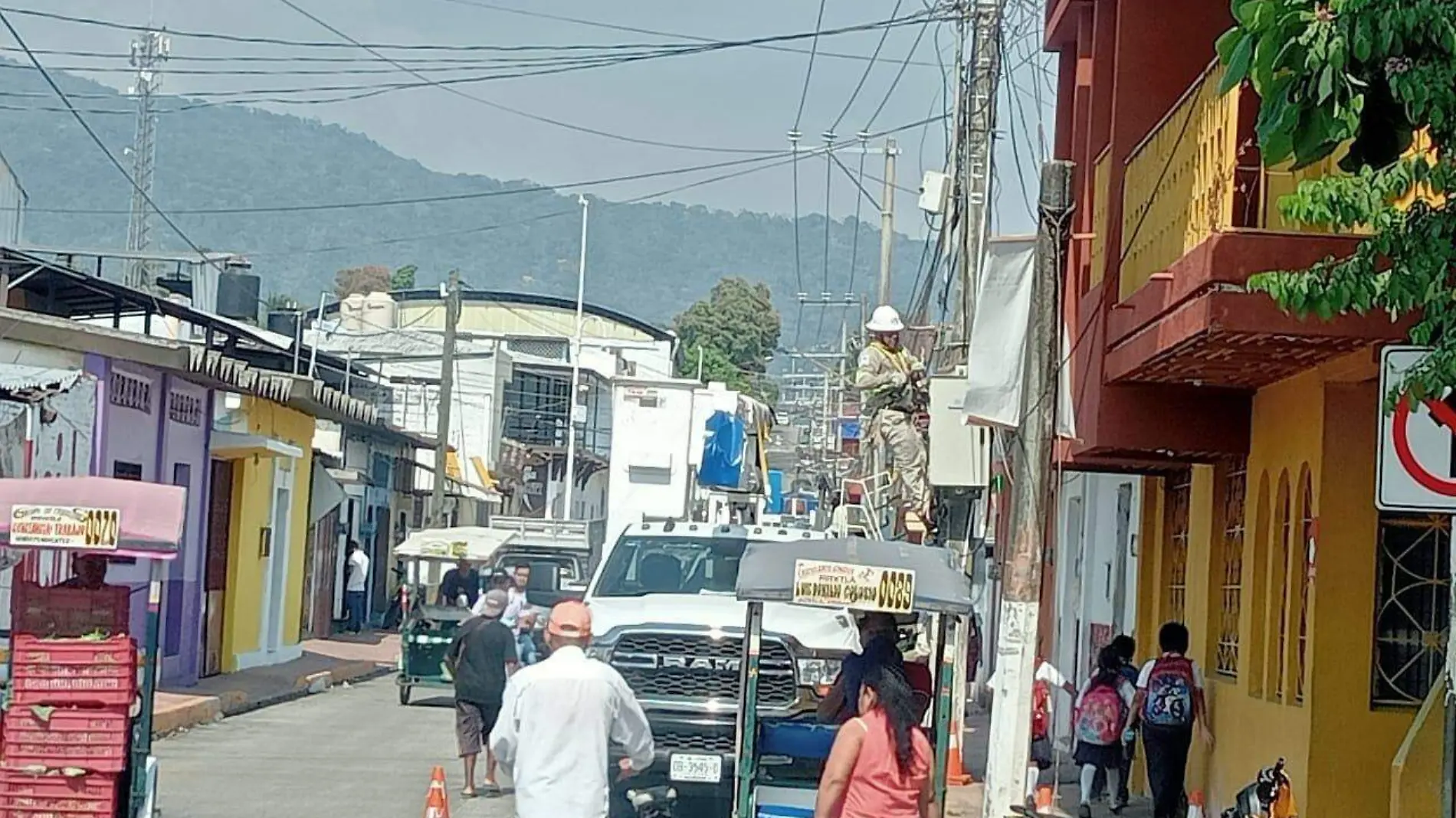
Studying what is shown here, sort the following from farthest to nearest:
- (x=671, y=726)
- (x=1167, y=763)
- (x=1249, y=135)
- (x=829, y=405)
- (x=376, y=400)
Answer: (x=829, y=405) → (x=376, y=400) → (x=1167, y=763) → (x=671, y=726) → (x=1249, y=135)

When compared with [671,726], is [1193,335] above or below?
above

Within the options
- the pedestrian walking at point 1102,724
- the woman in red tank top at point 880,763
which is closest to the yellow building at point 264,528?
the pedestrian walking at point 1102,724

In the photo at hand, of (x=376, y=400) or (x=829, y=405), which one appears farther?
(x=829, y=405)

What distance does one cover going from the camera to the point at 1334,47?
20.6 ft

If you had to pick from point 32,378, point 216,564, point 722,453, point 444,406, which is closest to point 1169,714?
point 32,378

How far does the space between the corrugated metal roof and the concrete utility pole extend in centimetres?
922

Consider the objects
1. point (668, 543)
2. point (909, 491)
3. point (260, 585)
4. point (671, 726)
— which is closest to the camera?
point (671, 726)

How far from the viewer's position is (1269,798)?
12.0 metres

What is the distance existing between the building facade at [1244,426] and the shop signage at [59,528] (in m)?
6.32

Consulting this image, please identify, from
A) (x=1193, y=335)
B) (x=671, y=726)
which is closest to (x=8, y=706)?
(x=671, y=726)

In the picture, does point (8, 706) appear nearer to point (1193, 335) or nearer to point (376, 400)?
point (1193, 335)

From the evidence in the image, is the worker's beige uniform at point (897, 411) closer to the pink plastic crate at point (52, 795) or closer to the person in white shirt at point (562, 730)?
the pink plastic crate at point (52, 795)

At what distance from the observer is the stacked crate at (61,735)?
1230cm

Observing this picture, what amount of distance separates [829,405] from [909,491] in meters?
51.3
